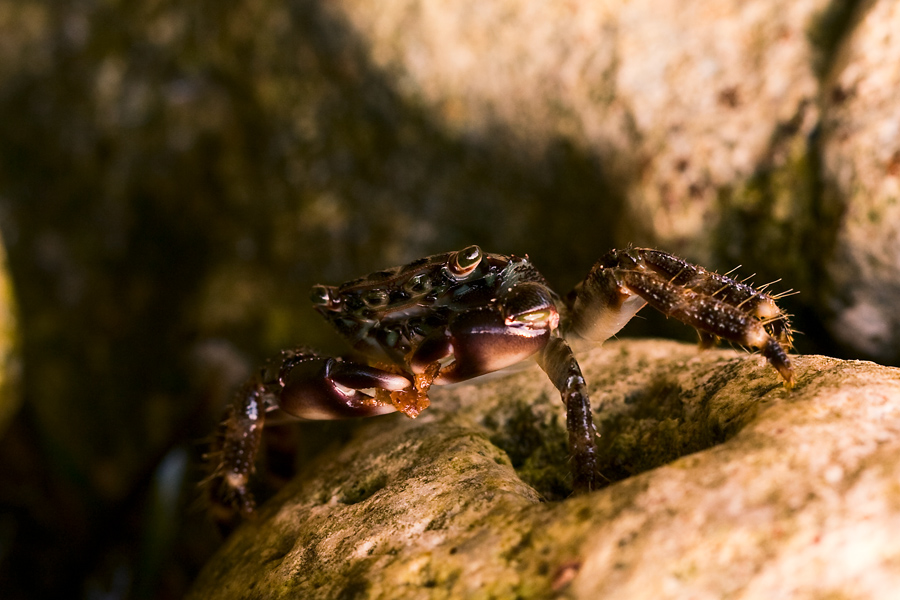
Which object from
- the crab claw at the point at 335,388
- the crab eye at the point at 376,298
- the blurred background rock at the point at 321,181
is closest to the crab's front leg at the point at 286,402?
the crab claw at the point at 335,388

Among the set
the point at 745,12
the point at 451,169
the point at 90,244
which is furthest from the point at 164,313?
the point at 745,12

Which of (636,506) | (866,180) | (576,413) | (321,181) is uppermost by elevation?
(321,181)

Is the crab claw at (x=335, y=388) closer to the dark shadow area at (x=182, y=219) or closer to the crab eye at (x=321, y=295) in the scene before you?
the crab eye at (x=321, y=295)

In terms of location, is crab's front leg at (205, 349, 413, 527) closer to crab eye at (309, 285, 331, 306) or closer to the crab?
the crab

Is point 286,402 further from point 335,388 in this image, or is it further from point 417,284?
point 417,284

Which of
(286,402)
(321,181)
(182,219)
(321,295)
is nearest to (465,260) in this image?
(321,295)
